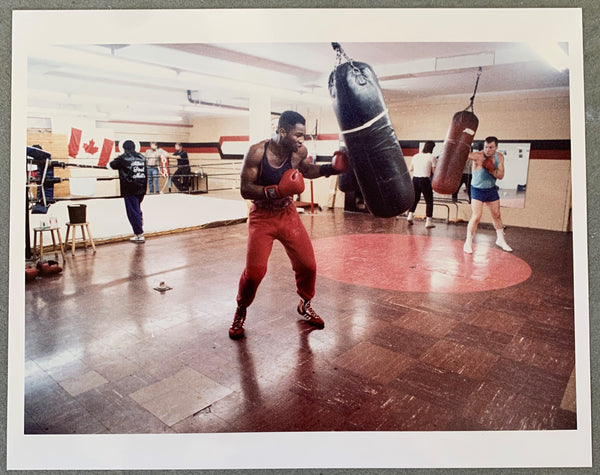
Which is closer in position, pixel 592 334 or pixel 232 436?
pixel 232 436

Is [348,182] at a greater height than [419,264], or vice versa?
[348,182]

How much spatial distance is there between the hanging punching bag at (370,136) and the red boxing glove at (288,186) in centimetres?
44

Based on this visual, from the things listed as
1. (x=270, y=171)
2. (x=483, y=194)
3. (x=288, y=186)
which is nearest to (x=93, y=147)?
(x=270, y=171)

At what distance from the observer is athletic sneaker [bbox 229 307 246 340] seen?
2.60 metres

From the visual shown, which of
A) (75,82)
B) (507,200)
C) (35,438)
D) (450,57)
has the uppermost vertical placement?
(75,82)

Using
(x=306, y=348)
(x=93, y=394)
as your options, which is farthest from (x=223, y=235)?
(x=93, y=394)

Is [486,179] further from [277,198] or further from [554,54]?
[277,198]

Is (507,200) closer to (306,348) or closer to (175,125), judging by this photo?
(306,348)

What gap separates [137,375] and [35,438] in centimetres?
50

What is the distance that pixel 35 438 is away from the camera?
75.2 inches

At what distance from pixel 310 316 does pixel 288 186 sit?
992 millimetres

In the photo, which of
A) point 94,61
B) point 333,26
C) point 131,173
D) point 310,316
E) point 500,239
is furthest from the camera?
point 131,173

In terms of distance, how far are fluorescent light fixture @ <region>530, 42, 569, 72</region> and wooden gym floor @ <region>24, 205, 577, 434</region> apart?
876mm

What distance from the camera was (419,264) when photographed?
149 inches
